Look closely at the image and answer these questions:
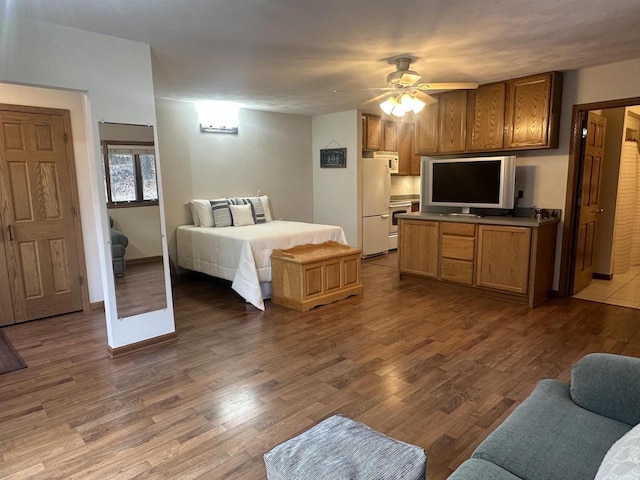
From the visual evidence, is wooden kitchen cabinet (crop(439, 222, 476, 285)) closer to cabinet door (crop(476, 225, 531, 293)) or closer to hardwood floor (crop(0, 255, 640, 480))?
cabinet door (crop(476, 225, 531, 293))

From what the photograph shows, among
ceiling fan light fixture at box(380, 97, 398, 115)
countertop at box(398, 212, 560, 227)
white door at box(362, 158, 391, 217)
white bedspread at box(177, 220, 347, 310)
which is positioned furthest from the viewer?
white door at box(362, 158, 391, 217)

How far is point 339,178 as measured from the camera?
6719 mm

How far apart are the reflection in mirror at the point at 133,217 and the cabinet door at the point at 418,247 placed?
3.11 metres

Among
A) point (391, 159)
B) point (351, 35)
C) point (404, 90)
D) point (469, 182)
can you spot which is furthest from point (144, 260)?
point (391, 159)

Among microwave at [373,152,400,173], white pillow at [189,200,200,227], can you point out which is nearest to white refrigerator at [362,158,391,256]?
microwave at [373,152,400,173]

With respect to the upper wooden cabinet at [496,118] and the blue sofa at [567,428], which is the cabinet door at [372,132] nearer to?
the upper wooden cabinet at [496,118]

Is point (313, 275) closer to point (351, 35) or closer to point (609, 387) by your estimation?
point (351, 35)

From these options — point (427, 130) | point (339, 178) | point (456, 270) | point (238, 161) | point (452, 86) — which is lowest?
point (456, 270)

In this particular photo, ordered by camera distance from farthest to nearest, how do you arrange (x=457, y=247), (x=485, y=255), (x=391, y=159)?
1. (x=391, y=159)
2. (x=457, y=247)
3. (x=485, y=255)

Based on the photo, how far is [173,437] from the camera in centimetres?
221

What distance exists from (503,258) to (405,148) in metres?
3.58

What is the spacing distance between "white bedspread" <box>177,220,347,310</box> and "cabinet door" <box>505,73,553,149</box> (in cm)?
235

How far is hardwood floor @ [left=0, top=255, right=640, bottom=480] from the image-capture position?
211 centimetres

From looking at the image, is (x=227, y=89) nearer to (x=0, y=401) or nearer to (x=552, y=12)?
(x=552, y=12)
